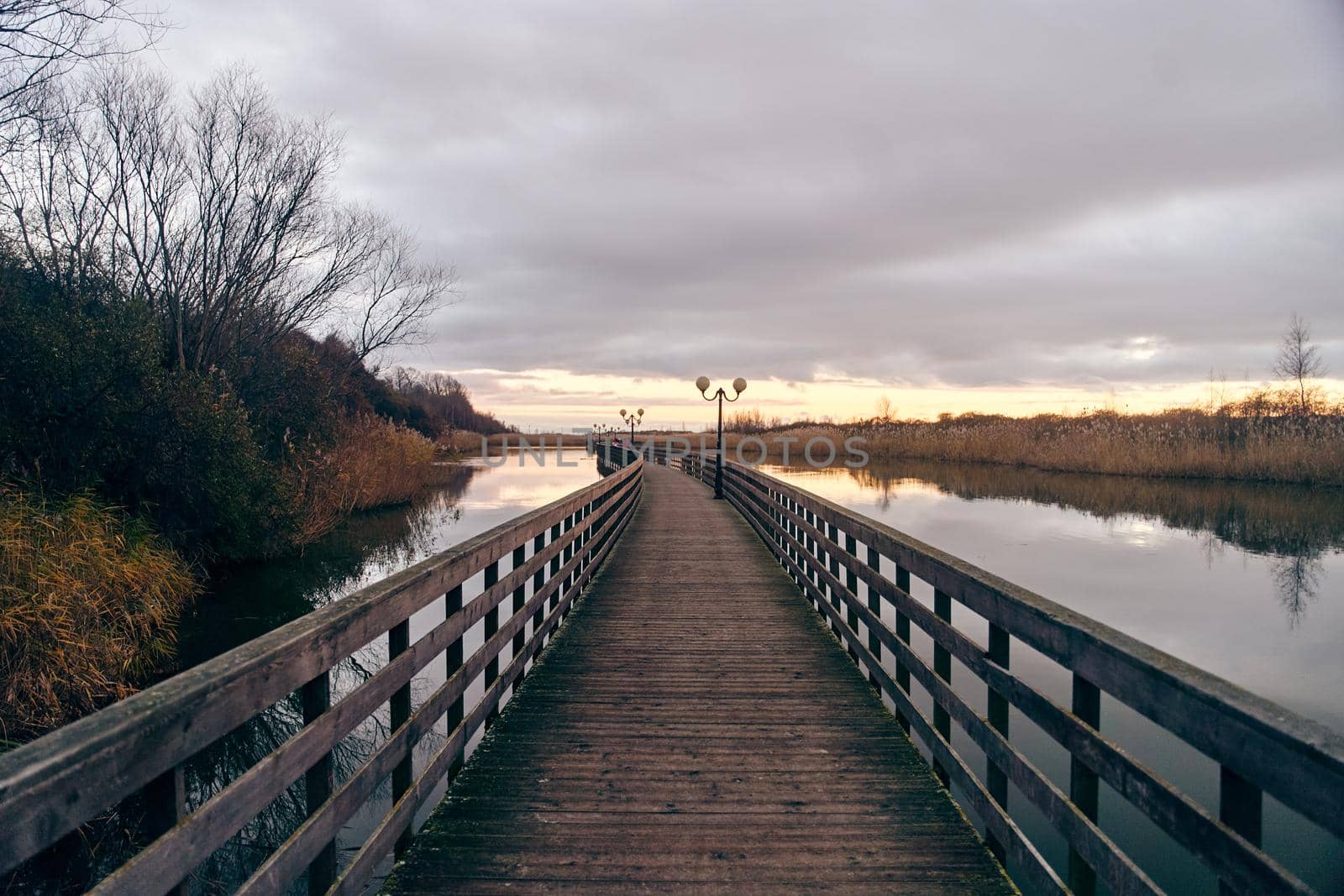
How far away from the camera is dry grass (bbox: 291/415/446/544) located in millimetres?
15742

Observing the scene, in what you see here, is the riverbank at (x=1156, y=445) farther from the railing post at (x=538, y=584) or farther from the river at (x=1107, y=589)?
the railing post at (x=538, y=584)

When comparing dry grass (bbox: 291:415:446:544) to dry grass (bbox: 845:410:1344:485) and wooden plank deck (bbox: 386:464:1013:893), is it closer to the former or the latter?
wooden plank deck (bbox: 386:464:1013:893)

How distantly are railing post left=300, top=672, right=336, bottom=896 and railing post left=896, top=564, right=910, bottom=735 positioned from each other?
9.26ft

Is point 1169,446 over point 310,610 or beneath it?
over

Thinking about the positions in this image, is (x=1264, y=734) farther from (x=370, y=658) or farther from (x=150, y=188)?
(x=150, y=188)

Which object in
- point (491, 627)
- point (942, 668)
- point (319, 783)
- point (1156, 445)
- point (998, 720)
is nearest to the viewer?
point (319, 783)

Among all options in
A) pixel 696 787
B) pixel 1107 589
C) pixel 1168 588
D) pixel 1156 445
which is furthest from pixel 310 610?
pixel 1156 445

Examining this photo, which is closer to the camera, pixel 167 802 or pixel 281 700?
pixel 167 802

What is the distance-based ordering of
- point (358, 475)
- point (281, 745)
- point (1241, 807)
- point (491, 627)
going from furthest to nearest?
point (358, 475) → point (491, 627) → point (281, 745) → point (1241, 807)

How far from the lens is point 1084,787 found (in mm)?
2320

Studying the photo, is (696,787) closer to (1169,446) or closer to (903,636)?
(903,636)

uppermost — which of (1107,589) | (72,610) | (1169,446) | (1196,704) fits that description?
(1169,446)

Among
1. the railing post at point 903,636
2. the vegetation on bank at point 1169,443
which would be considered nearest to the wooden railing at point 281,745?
the railing post at point 903,636

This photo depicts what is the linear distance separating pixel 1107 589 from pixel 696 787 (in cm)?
1133
